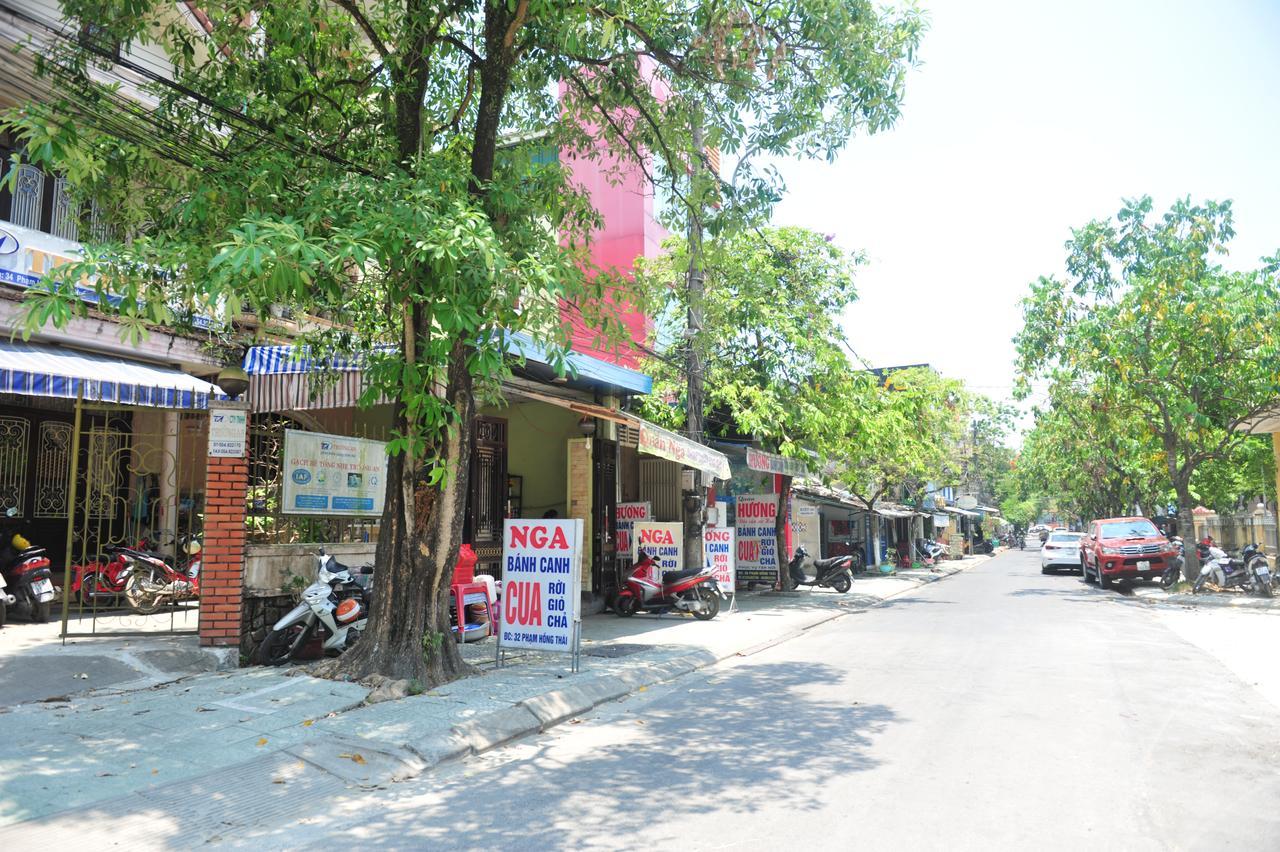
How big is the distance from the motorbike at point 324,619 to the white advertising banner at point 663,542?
22.4 feet

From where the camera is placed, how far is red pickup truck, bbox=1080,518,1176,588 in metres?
21.6

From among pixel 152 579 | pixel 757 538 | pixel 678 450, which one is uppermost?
pixel 678 450

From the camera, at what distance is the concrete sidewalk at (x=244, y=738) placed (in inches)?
200

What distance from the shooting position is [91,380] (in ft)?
30.2

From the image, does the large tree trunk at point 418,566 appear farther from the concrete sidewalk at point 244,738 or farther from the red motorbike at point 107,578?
the red motorbike at point 107,578

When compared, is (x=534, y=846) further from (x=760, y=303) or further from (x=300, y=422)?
(x=760, y=303)

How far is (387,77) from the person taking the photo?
9914 mm

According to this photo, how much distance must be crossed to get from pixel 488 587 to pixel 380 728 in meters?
4.44

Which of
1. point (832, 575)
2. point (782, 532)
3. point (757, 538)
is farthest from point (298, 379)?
point (832, 575)

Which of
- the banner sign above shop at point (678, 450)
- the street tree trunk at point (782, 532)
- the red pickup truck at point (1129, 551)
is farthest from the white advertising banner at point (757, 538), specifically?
the red pickup truck at point (1129, 551)

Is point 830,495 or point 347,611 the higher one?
point 830,495

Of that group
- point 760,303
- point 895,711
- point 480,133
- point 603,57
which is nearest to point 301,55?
point 480,133

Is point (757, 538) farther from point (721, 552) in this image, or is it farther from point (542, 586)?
point (542, 586)

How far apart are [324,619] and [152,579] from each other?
4021mm
